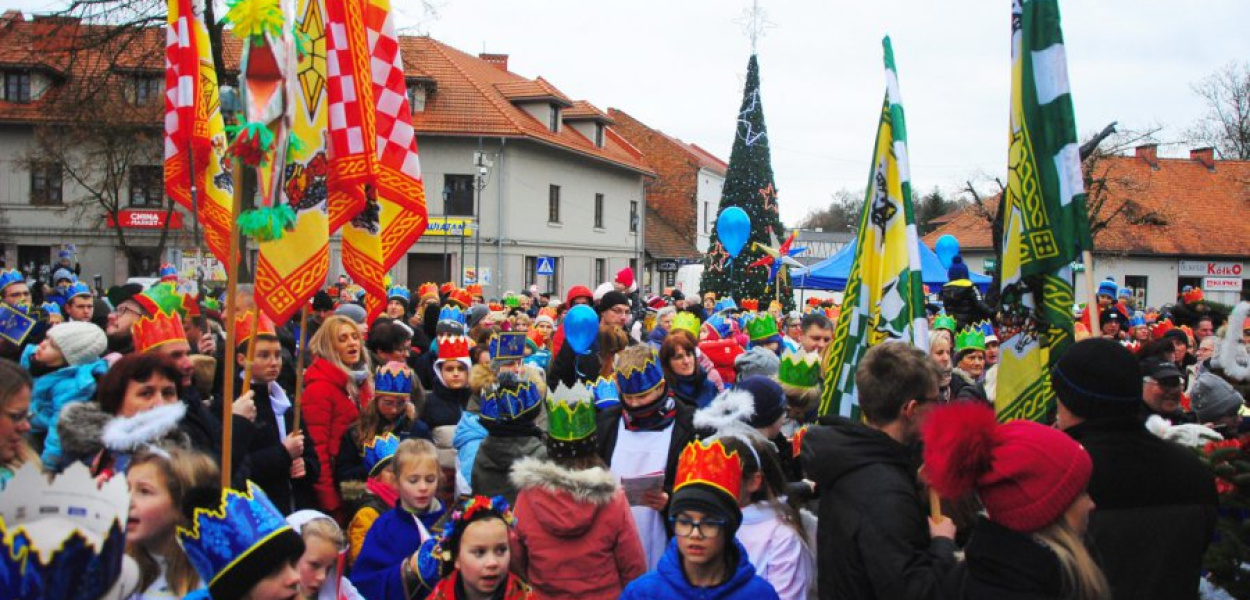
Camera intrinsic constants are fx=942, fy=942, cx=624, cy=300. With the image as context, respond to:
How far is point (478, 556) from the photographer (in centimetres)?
374

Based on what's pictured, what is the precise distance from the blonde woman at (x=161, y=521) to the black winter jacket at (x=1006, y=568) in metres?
2.17

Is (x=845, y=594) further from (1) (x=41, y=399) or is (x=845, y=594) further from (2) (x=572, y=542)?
(1) (x=41, y=399)

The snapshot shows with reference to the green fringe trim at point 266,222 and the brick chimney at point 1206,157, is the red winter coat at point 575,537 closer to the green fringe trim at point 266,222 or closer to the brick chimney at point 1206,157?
the green fringe trim at point 266,222

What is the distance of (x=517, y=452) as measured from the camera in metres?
4.62

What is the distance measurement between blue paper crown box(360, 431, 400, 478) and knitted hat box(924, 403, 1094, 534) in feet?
10.6

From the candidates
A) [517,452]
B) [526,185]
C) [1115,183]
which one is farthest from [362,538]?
[1115,183]

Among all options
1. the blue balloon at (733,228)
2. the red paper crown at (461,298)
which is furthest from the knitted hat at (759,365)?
the blue balloon at (733,228)

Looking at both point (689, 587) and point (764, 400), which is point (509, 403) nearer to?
point (764, 400)

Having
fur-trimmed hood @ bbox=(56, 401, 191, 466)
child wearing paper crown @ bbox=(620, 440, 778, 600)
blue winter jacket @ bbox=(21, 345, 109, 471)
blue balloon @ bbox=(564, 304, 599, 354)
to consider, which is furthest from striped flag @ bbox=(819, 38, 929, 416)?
blue winter jacket @ bbox=(21, 345, 109, 471)

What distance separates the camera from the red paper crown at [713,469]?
3.32m

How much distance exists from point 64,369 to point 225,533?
9.80ft

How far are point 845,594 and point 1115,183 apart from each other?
157ft

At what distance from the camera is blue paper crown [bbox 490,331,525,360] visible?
6.86 metres

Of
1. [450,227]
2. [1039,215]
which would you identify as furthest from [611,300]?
[450,227]
